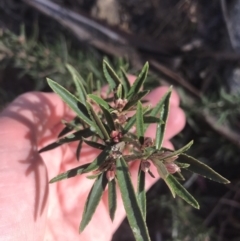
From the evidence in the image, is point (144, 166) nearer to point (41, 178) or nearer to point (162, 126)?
point (162, 126)

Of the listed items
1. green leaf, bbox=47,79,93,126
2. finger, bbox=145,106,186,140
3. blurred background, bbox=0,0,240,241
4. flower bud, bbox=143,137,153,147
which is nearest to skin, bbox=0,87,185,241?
finger, bbox=145,106,186,140

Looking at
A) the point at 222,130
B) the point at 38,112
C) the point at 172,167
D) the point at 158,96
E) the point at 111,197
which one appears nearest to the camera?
Answer: the point at 172,167

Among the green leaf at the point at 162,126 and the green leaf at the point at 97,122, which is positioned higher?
the green leaf at the point at 162,126

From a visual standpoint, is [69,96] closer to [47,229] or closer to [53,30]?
[47,229]

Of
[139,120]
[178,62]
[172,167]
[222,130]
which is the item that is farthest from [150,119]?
[178,62]

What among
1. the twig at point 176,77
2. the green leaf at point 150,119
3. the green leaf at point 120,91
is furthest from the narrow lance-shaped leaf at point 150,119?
the twig at point 176,77

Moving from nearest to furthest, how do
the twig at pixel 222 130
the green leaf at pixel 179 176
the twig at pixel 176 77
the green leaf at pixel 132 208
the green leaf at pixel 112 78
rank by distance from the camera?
the green leaf at pixel 132 208 → the green leaf at pixel 179 176 → the green leaf at pixel 112 78 → the twig at pixel 222 130 → the twig at pixel 176 77

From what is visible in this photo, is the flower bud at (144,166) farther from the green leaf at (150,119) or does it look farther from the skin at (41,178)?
the skin at (41,178)

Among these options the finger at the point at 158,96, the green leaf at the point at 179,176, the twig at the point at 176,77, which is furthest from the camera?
the twig at the point at 176,77
